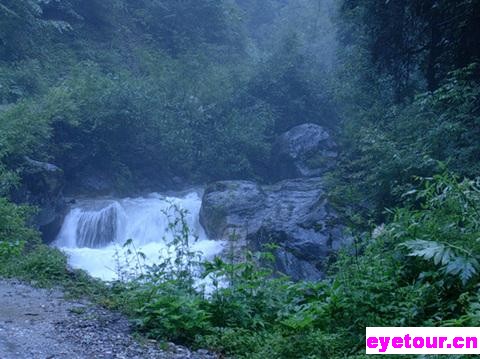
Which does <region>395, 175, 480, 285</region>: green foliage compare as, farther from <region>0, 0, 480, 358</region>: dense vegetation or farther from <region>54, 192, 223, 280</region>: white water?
<region>54, 192, 223, 280</region>: white water

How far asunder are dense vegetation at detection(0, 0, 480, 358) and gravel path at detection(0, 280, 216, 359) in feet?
0.96

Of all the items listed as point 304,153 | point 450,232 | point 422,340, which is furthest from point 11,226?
point 304,153

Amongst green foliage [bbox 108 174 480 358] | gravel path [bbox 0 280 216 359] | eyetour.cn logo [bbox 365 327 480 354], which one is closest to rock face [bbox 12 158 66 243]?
gravel path [bbox 0 280 216 359]

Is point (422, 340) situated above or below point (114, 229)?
below

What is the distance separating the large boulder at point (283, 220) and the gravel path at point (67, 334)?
16.0 feet

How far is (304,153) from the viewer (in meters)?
20.4

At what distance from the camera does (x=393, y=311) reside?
4332mm

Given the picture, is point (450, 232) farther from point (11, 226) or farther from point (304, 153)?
point (304, 153)

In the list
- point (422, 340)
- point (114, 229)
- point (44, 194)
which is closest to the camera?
point (422, 340)

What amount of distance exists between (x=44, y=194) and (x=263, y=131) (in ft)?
32.2

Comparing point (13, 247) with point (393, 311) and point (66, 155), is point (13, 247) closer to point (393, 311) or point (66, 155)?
point (393, 311)

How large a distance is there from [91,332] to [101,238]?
11116 mm

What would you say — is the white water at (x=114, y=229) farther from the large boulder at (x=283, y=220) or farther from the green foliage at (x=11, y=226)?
the green foliage at (x=11, y=226)

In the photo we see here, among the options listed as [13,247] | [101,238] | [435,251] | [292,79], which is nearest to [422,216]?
[435,251]
